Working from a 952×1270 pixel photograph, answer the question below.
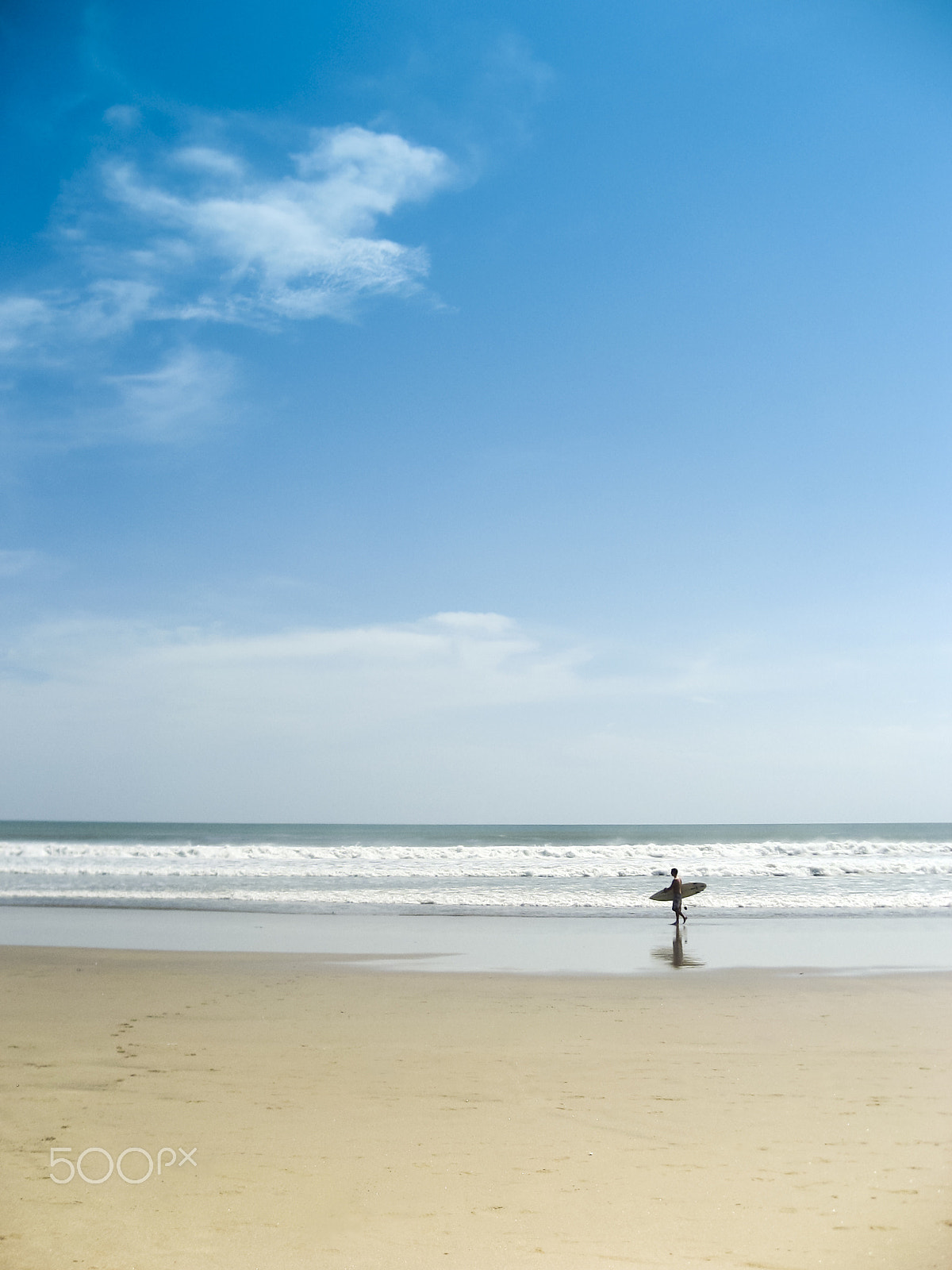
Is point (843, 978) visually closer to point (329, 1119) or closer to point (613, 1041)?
point (613, 1041)

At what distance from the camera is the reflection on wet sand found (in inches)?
514

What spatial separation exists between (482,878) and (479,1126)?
921 inches

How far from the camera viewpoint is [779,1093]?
698cm

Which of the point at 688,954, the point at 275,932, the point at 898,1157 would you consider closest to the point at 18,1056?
the point at 898,1157

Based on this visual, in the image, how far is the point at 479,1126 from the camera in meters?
6.21

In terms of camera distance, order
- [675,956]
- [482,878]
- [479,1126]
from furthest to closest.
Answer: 1. [482,878]
2. [675,956]
3. [479,1126]

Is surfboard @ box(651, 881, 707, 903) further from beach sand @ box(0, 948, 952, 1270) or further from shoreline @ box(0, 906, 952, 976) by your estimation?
beach sand @ box(0, 948, 952, 1270)

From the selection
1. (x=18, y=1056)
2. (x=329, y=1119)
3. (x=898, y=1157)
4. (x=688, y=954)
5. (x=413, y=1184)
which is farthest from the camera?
(x=688, y=954)

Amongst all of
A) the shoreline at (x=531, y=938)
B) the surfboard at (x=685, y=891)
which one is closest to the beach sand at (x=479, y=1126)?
the shoreline at (x=531, y=938)

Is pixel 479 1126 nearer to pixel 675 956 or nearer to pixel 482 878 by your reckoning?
Answer: pixel 675 956

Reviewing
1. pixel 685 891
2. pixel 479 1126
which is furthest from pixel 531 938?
pixel 479 1126

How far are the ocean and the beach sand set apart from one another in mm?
10514

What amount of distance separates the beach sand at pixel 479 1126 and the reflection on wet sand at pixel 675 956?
215 cm

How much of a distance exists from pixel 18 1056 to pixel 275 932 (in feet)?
28.5
